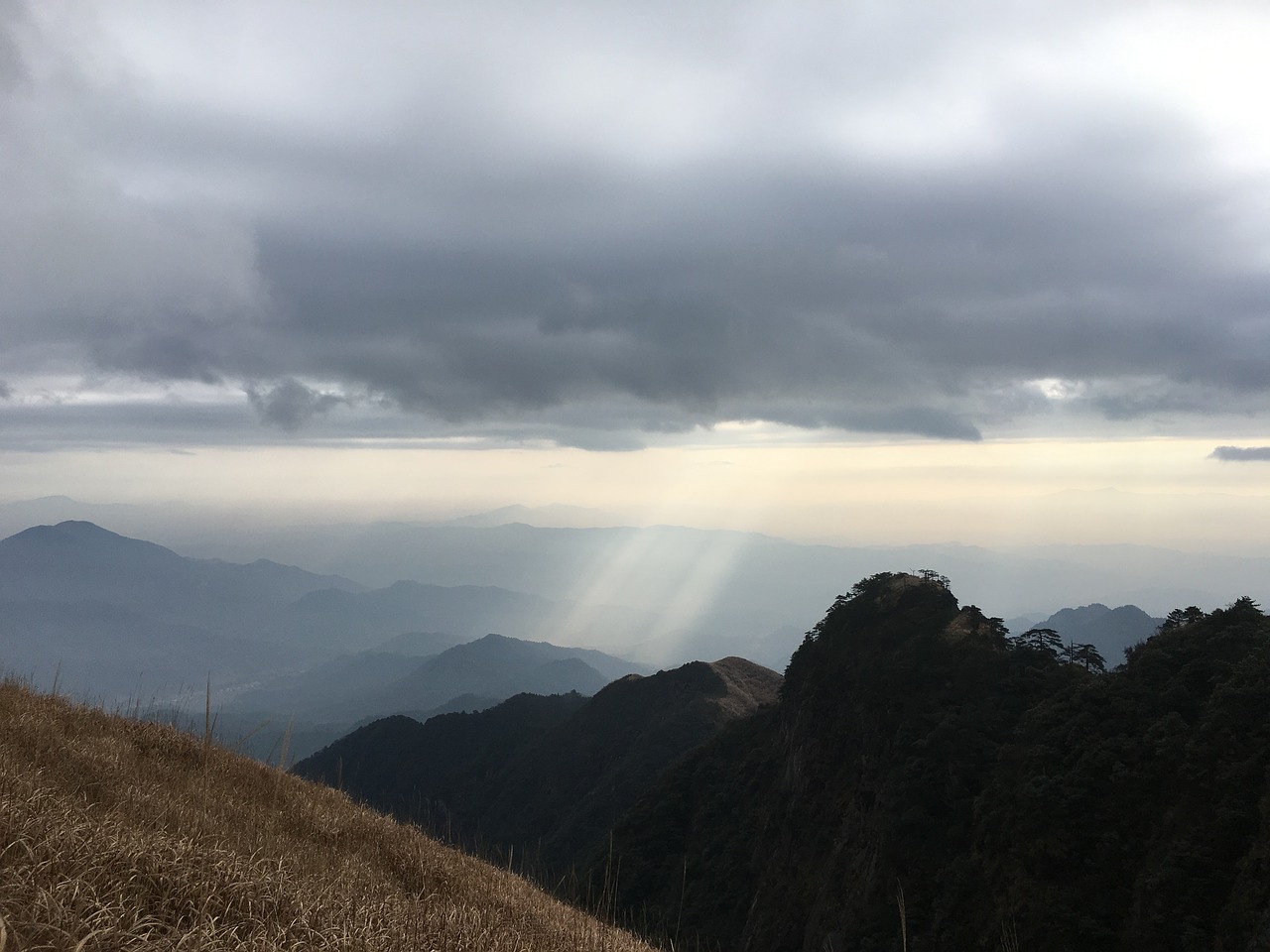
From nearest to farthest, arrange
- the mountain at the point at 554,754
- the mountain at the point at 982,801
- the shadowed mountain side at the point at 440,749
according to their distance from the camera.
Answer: the mountain at the point at 982,801, the mountain at the point at 554,754, the shadowed mountain side at the point at 440,749

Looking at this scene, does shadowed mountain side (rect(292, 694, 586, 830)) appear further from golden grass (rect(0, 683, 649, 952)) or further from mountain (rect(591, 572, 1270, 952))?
golden grass (rect(0, 683, 649, 952))

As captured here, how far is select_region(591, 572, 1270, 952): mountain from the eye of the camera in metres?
28.9

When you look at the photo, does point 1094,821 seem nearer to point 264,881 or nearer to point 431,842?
point 431,842

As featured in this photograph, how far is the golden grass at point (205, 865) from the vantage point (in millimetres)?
4773

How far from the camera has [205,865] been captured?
589 cm

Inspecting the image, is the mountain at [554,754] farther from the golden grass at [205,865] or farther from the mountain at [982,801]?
the golden grass at [205,865]

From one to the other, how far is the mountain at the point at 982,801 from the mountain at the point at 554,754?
118ft

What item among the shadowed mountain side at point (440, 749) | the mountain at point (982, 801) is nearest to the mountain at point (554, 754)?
the shadowed mountain side at point (440, 749)

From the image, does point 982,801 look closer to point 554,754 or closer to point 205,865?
point 205,865

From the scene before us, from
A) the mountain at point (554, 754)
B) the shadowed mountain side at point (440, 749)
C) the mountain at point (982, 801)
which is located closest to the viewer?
the mountain at point (982, 801)

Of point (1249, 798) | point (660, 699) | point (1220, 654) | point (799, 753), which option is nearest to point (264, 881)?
point (1249, 798)

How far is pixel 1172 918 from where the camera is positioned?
27.3 meters

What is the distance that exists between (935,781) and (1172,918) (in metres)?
16.4

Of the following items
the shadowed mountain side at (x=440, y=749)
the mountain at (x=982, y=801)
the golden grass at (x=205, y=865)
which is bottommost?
the shadowed mountain side at (x=440, y=749)
